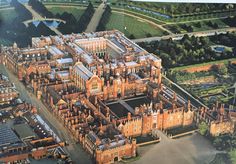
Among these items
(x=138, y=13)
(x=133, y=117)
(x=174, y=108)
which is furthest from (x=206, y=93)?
(x=138, y=13)

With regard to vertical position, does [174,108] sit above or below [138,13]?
below

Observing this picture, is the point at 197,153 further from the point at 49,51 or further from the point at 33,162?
the point at 49,51

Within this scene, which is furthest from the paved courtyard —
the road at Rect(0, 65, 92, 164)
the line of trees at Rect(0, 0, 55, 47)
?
the line of trees at Rect(0, 0, 55, 47)

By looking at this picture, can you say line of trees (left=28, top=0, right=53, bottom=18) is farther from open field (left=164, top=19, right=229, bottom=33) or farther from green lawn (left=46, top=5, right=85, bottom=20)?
open field (left=164, top=19, right=229, bottom=33)

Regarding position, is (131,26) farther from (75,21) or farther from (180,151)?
(180,151)

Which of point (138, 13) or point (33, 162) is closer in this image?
point (33, 162)

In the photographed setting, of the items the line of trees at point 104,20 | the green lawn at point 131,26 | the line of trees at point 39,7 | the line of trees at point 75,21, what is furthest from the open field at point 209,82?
the line of trees at point 39,7

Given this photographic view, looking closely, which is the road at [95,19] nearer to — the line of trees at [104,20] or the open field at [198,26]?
the line of trees at [104,20]
